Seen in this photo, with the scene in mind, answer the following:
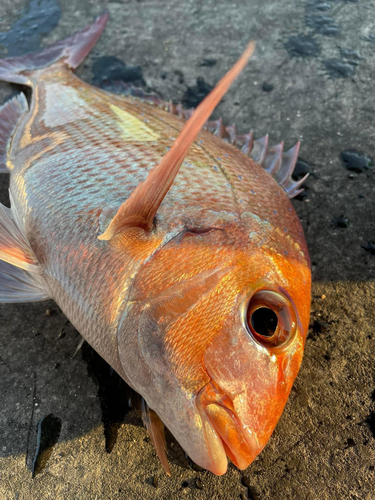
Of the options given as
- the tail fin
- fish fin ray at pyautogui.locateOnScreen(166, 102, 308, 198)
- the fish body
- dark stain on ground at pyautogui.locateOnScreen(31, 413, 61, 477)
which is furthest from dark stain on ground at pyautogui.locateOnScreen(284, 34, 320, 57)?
dark stain on ground at pyautogui.locateOnScreen(31, 413, 61, 477)

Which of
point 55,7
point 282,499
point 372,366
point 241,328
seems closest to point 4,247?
point 241,328

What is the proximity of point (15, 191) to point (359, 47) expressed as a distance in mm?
2916

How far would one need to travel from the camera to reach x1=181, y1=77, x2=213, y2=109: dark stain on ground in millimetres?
2781

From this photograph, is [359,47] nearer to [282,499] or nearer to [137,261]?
[137,261]

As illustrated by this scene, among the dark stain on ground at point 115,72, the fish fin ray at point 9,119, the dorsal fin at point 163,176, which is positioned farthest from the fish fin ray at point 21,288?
the dark stain on ground at point 115,72

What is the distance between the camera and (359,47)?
9.41 ft

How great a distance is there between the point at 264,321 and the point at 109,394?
105 cm

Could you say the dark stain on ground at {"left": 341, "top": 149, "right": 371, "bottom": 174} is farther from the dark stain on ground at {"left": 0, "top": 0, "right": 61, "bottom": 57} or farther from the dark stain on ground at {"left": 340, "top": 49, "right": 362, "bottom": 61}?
the dark stain on ground at {"left": 0, "top": 0, "right": 61, "bottom": 57}

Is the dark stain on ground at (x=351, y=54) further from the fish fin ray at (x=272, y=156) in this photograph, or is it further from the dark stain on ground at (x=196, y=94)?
the fish fin ray at (x=272, y=156)

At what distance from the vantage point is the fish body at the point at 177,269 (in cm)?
104

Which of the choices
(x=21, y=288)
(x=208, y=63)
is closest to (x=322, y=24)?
(x=208, y=63)

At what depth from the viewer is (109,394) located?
5.91 feet

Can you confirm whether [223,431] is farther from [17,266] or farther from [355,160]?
[355,160]

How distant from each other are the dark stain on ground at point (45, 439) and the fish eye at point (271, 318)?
4.05 ft
